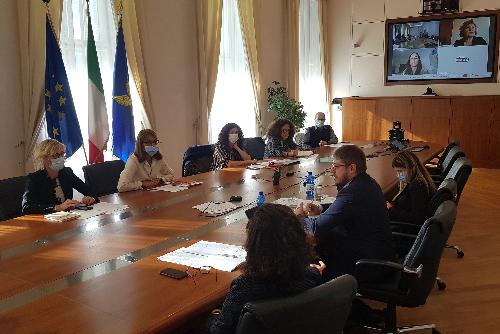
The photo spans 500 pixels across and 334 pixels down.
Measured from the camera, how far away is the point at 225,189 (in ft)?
13.1

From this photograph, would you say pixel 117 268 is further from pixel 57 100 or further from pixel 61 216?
pixel 57 100

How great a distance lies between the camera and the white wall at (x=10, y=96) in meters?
4.55

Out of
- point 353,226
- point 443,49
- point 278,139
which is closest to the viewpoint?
point 353,226

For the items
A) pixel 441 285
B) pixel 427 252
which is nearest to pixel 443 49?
pixel 441 285

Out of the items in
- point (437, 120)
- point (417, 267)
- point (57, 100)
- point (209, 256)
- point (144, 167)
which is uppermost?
point (57, 100)

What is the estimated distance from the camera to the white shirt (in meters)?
3.96

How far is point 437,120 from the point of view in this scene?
9602mm

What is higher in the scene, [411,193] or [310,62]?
[310,62]

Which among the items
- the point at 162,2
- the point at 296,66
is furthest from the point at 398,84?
the point at 162,2

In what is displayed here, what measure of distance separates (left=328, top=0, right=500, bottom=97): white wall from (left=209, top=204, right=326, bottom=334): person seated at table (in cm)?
941

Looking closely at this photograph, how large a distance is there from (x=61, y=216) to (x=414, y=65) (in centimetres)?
891

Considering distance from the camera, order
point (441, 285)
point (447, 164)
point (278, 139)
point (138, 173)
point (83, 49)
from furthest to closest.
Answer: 1. point (278, 139)
2. point (83, 49)
3. point (447, 164)
4. point (138, 173)
5. point (441, 285)

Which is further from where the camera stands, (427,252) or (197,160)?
(197,160)

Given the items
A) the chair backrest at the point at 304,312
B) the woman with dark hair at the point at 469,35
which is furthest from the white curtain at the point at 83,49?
the woman with dark hair at the point at 469,35
